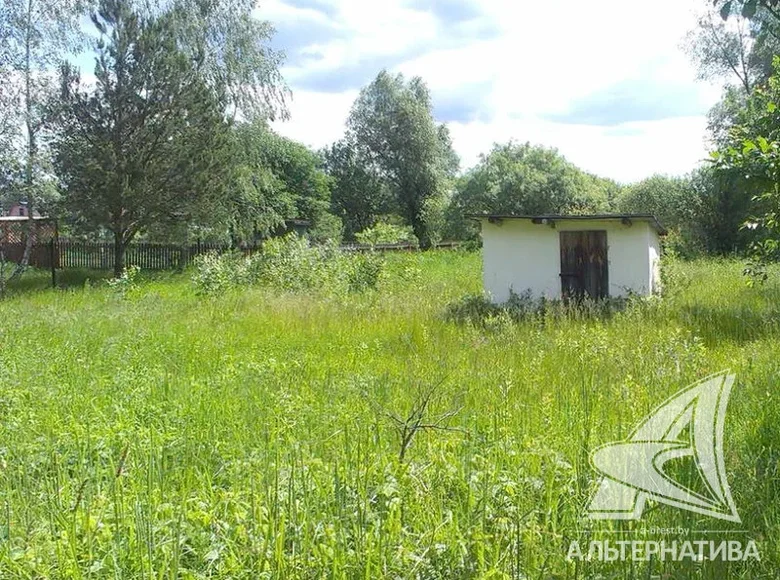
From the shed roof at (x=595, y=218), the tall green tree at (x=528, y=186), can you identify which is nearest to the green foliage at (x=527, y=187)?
the tall green tree at (x=528, y=186)

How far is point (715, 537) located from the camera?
2201mm

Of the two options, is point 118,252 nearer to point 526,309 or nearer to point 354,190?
point 526,309

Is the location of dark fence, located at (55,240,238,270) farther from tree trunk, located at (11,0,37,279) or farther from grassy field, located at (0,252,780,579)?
grassy field, located at (0,252,780,579)

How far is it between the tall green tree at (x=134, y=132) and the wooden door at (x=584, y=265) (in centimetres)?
1284

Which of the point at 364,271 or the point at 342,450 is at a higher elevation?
the point at 364,271

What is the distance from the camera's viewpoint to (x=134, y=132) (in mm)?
18422

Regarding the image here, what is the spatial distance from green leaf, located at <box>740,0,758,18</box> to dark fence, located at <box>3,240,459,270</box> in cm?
1953

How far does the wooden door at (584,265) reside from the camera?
11898mm

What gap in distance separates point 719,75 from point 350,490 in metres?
31.8

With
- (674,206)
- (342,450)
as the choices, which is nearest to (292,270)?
(342,450)

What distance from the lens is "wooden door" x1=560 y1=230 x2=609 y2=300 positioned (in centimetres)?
1190

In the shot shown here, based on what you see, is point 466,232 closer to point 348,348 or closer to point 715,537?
point 348,348

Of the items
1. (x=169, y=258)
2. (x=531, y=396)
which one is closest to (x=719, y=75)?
(x=169, y=258)

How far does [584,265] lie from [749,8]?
10.5m
